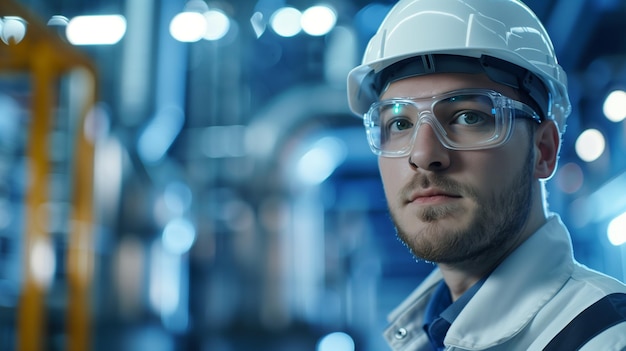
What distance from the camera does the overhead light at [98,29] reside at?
5.96m

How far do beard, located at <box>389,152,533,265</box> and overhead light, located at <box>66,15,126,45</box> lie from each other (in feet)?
18.3

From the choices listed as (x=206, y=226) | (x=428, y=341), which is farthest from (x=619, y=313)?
(x=206, y=226)

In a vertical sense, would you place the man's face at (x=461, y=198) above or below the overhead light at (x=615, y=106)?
above

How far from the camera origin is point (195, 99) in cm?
659

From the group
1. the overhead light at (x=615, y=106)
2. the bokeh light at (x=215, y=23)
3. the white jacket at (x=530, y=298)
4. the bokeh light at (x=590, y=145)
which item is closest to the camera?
the white jacket at (x=530, y=298)

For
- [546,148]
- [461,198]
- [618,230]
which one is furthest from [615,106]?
[461,198]

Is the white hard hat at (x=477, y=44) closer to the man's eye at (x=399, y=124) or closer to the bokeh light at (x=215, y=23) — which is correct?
the man's eye at (x=399, y=124)

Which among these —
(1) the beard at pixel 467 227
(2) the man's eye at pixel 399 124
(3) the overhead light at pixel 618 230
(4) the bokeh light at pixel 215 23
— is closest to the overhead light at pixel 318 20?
(4) the bokeh light at pixel 215 23

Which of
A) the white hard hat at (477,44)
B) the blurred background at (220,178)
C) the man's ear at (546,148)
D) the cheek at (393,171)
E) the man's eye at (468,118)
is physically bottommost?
the blurred background at (220,178)

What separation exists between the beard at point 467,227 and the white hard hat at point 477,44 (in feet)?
0.81

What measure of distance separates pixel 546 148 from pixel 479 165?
0.75 feet

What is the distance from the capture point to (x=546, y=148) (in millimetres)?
1294

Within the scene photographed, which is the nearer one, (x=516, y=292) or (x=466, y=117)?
(x=516, y=292)

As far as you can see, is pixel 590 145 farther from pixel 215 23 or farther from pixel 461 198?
pixel 215 23
